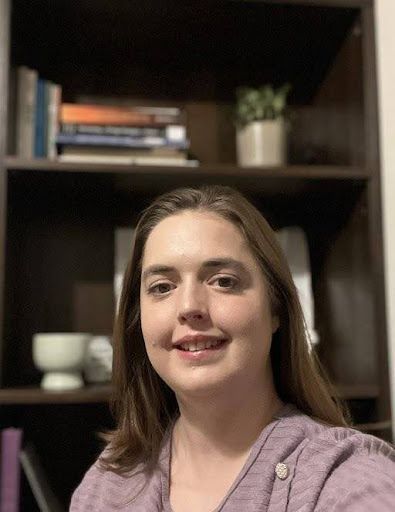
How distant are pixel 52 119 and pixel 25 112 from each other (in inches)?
2.7

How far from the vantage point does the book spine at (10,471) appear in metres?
1.45

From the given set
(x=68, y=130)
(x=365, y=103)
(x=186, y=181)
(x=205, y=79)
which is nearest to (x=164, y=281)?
(x=186, y=181)

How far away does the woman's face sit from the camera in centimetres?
102

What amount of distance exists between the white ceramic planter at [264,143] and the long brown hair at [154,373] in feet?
1.85

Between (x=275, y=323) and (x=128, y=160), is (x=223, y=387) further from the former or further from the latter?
(x=128, y=160)

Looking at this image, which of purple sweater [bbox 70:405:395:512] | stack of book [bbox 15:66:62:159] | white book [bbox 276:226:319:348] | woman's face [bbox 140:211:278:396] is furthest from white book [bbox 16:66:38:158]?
purple sweater [bbox 70:405:395:512]

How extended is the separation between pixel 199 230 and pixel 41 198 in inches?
34.1

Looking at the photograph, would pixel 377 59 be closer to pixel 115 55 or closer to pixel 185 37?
pixel 185 37

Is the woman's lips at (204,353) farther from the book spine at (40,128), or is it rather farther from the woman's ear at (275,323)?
the book spine at (40,128)

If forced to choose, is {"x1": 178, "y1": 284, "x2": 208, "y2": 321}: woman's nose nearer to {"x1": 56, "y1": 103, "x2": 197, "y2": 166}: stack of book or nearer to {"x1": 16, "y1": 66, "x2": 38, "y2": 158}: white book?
{"x1": 56, "y1": 103, "x2": 197, "y2": 166}: stack of book

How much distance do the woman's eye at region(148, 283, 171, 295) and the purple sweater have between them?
0.28m

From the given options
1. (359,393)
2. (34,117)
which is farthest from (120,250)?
(359,393)

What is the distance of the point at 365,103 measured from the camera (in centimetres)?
162

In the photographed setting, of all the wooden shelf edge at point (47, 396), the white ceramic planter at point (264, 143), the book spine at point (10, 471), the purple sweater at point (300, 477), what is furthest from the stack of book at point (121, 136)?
the purple sweater at point (300, 477)
